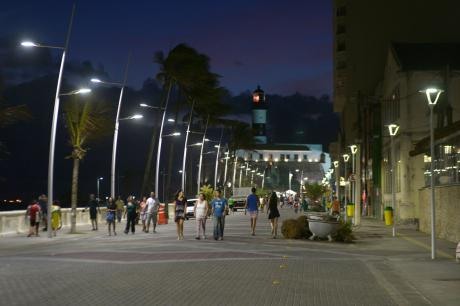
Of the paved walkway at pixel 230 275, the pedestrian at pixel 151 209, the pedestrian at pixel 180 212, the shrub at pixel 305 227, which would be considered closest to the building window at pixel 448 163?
the paved walkway at pixel 230 275

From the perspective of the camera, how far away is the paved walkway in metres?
12.3

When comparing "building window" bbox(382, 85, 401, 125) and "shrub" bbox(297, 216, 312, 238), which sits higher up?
"building window" bbox(382, 85, 401, 125)

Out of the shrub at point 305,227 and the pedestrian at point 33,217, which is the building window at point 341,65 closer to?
the pedestrian at point 33,217

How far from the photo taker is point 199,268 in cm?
1722

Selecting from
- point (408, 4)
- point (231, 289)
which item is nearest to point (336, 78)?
point (408, 4)

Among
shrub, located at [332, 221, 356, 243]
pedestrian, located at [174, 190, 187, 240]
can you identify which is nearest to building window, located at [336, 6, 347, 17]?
pedestrian, located at [174, 190, 187, 240]

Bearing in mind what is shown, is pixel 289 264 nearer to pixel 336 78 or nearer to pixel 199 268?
pixel 199 268

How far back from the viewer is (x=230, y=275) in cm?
1571

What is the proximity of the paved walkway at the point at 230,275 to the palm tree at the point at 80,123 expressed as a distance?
40.4 ft

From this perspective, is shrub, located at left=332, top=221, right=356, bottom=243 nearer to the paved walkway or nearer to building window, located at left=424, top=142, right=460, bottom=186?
the paved walkway

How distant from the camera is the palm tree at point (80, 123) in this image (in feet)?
123

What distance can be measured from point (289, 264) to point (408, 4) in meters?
63.4

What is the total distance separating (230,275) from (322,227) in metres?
12.6

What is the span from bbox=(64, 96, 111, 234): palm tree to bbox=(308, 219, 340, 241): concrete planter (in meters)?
13.8
